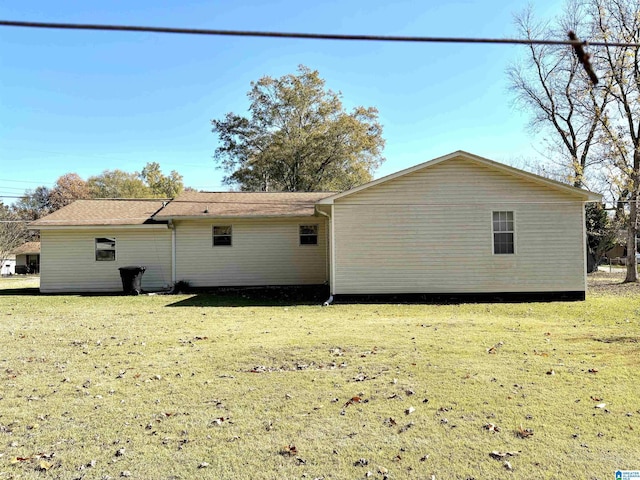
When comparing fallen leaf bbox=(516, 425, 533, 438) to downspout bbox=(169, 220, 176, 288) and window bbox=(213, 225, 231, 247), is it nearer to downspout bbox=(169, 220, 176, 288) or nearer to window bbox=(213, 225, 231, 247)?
window bbox=(213, 225, 231, 247)

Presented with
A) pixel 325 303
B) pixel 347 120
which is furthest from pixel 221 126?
pixel 325 303

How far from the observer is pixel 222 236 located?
16062 millimetres

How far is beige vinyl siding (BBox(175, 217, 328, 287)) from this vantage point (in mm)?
15953

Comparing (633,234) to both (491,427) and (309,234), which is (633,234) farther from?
(491,427)

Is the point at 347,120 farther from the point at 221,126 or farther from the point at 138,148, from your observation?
the point at 138,148

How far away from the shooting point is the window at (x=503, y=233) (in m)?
12.7

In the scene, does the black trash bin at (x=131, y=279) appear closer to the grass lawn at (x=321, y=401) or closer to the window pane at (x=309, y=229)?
the window pane at (x=309, y=229)

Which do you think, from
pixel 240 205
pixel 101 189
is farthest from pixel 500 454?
pixel 101 189

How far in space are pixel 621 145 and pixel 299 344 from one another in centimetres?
2021

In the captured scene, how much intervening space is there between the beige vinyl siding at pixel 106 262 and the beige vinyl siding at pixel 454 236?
289 inches

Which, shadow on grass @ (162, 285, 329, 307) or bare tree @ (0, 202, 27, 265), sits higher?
bare tree @ (0, 202, 27, 265)

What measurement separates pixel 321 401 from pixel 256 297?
9.80m

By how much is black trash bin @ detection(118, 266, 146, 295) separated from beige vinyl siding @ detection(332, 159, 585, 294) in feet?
24.4

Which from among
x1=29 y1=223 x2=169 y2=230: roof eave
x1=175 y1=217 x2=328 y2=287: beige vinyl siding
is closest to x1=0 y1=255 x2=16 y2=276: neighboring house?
x1=29 y1=223 x2=169 y2=230: roof eave
